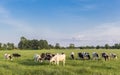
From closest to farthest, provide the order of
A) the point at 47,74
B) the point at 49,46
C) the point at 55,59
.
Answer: the point at 47,74, the point at 55,59, the point at 49,46

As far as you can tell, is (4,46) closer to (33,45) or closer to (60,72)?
(33,45)

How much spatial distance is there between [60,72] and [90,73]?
→ 2294 mm

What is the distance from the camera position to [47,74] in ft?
64.2

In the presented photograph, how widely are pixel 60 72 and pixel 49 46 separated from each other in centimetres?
14383

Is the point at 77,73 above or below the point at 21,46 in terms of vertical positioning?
below

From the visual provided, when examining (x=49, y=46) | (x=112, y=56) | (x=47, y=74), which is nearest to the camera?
(x=47, y=74)

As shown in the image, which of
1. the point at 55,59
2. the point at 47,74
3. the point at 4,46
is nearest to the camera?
the point at 47,74

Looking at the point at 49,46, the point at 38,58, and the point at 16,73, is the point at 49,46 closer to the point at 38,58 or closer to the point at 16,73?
the point at 38,58

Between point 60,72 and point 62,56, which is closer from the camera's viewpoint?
point 60,72

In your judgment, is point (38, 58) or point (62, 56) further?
point (38, 58)

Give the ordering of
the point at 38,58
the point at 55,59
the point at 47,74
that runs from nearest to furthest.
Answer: the point at 47,74 → the point at 55,59 → the point at 38,58

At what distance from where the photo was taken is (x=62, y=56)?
29922mm

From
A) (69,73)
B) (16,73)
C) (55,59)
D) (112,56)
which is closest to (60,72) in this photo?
(69,73)

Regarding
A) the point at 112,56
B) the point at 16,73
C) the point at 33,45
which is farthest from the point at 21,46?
the point at 16,73
